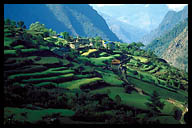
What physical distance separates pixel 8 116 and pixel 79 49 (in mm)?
29546

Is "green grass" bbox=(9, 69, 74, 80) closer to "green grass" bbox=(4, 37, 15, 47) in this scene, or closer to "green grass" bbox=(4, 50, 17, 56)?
"green grass" bbox=(4, 50, 17, 56)

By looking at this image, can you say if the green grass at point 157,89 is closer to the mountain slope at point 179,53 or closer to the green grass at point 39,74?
the green grass at point 39,74

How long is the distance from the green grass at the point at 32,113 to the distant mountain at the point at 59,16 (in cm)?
13129

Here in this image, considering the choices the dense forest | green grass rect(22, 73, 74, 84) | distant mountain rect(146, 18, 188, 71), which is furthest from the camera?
distant mountain rect(146, 18, 188, 71)

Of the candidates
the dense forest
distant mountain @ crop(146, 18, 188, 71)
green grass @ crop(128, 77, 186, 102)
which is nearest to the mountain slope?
distant mountain @ crop(146, 18, 188, 71)

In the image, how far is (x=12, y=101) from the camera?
47.9ft

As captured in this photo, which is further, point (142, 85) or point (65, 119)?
point (142, 85)

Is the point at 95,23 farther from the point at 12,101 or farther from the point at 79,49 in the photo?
the point at 12,101

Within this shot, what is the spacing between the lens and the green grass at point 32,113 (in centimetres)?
1272

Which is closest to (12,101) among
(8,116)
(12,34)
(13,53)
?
(8,116)

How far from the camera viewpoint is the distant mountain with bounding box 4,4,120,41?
147 metres

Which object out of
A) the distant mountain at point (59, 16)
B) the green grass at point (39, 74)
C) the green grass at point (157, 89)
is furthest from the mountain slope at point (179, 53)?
the green grass at point (39, 74)

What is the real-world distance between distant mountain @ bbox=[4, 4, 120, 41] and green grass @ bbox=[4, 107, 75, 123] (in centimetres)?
13129

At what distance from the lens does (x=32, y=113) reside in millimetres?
13539
